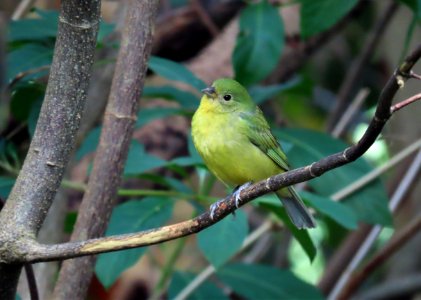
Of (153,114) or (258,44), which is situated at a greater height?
(258,44)

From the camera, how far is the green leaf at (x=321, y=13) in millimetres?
3266

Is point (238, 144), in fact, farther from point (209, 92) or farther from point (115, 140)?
point (115, 140)

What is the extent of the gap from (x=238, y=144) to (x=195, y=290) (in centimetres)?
72

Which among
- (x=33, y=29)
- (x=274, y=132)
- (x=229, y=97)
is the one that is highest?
(x=33, y=29)

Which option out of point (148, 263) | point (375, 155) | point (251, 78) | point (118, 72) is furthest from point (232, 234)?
point (375, 155)

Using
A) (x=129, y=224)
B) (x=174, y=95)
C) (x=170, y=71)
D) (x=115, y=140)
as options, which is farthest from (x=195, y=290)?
(x=115, y=140)

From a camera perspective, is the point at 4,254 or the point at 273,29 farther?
the point at 273,29

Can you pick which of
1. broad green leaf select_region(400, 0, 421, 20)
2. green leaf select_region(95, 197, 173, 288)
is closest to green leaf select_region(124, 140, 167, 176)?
green leaf select_region(95, 197, 173, 288)

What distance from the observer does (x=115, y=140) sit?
8.50 feet

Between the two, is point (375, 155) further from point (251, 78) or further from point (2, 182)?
point (2, 182)

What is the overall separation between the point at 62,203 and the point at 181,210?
182 centimetres

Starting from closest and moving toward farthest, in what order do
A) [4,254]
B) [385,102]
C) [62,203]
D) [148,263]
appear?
1. [385,102]
2. [4,254]
3. [62,203]
4. [148,263]

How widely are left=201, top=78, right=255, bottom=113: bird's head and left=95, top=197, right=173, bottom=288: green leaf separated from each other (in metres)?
0.48

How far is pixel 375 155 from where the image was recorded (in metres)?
5.35
